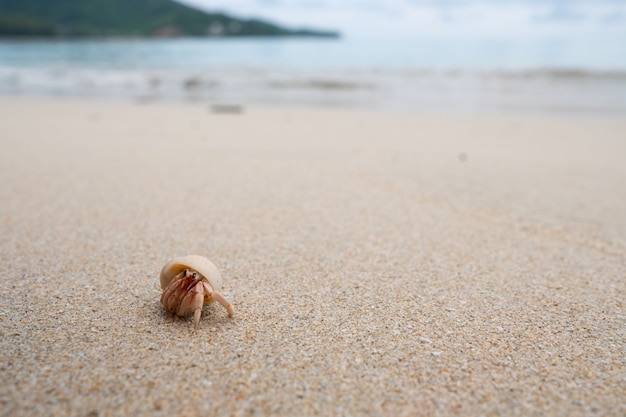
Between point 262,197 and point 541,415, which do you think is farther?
point 262,197

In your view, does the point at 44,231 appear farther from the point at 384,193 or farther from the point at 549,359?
the point at 549,359

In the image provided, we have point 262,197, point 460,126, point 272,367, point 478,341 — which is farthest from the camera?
point 460,126

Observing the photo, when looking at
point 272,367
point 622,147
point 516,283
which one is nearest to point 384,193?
point 516,283

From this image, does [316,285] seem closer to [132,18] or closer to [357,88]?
[357,88]

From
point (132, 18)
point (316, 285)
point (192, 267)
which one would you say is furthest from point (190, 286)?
point (132, 18)

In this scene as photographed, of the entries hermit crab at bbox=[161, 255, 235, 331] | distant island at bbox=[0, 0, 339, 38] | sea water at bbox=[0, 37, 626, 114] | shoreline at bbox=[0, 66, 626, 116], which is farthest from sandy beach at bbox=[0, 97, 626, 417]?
distant island at bbox=[0, 0, 339, 38]

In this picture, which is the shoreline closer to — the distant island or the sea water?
the sea water

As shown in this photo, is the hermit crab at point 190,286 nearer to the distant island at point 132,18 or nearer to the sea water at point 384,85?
the sea water at point 384,85
